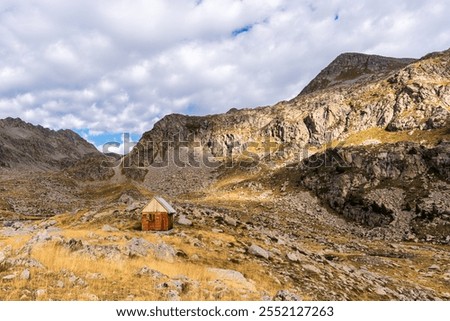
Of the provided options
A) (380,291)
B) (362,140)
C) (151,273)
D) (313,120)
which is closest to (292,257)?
(380,291)

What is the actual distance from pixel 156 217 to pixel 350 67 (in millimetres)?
178587

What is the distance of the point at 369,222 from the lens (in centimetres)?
5409

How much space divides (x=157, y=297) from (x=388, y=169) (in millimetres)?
60126

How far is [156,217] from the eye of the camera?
91.2 ft

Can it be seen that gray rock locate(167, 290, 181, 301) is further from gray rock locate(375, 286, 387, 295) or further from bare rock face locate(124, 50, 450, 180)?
bare rock face locate(124, 50, 450, 180)

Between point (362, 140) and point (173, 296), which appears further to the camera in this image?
point (362, 140)

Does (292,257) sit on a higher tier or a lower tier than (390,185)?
lower

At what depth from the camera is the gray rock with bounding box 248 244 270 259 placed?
23266 millimetres

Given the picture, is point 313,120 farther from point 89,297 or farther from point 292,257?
point 89,297

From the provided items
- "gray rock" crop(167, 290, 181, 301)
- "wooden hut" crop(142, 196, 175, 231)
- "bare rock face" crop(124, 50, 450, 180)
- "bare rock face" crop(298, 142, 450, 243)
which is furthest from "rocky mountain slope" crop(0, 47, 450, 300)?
"wooden hut" crop(142, 196, 175, 231)

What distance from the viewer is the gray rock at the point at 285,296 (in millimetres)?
15580

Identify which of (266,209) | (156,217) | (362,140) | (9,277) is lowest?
(266,209)
